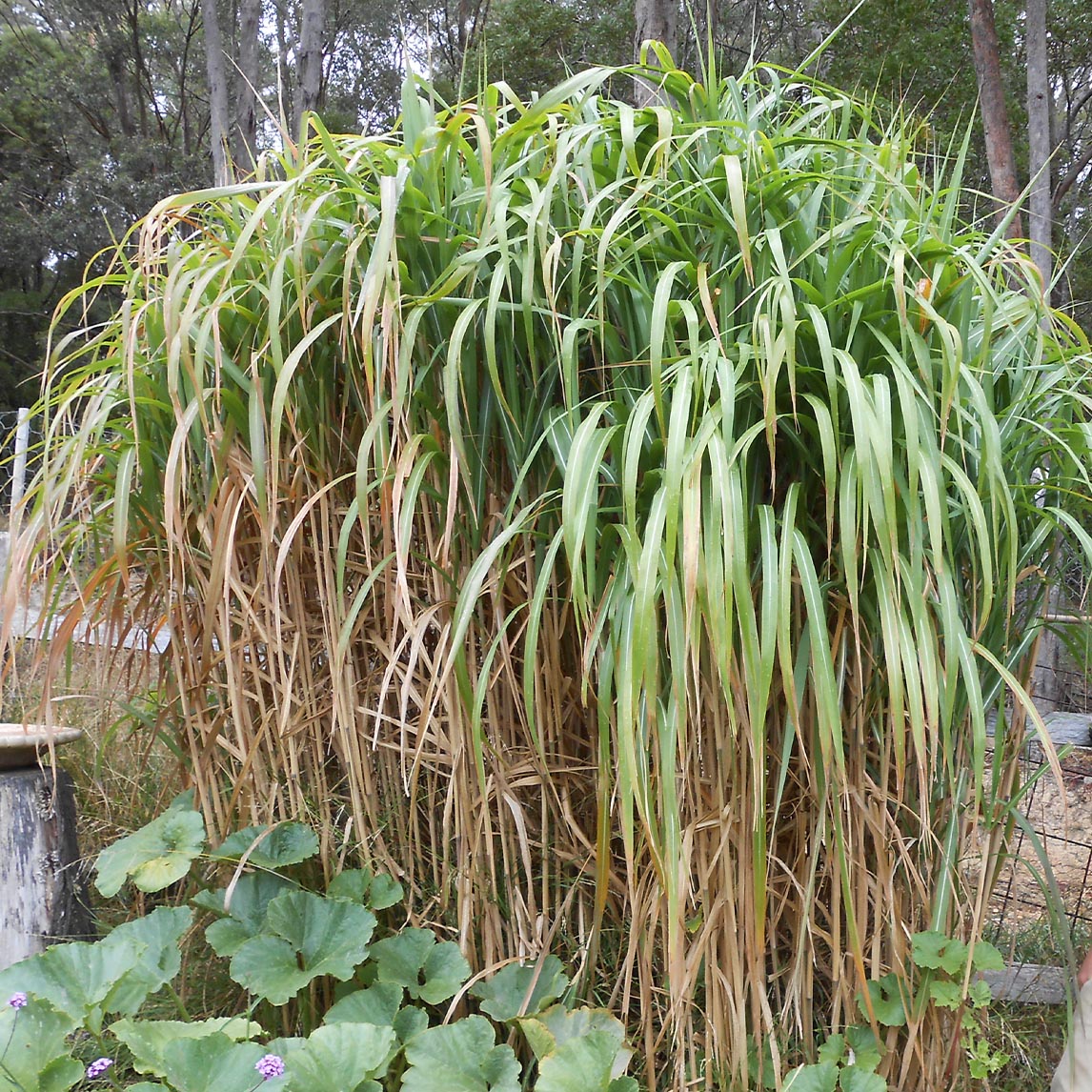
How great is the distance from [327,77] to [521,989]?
54.2ft

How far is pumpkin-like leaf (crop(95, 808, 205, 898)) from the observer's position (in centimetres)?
143

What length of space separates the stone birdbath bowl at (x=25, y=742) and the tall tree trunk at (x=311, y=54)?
6.14 m

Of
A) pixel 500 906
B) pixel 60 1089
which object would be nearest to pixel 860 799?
pixel 500 906

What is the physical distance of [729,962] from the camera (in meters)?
1.26

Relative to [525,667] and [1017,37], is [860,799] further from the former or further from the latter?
[1017,37]

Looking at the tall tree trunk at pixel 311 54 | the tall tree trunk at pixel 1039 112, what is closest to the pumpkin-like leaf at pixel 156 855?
the tall tree trunk at pixel 1039 112

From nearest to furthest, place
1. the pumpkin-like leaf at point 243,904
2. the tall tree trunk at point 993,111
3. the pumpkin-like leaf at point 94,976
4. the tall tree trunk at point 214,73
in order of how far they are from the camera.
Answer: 1. the pumpkin-like leaf at point 94,976
2. the pumpkin-like leaf at point 243,904
3. the tall tree trunk at point 993,111
4. the tall tree trunk at point 214,73

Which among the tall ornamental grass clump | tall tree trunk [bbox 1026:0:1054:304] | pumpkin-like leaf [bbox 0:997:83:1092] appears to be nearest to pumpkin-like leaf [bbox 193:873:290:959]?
the tall ornamental grass clump

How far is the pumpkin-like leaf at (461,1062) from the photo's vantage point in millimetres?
1197

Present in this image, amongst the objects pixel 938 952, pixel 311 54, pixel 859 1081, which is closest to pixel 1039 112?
pixel 311 54

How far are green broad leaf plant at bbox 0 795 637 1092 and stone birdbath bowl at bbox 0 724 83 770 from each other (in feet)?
0.97

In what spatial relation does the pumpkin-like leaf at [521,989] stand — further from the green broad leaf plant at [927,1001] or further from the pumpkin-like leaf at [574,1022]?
the green broad leaf plant at [927,1001]

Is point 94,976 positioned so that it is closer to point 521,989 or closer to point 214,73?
point 521,989

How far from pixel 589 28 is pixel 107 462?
9.57 m
